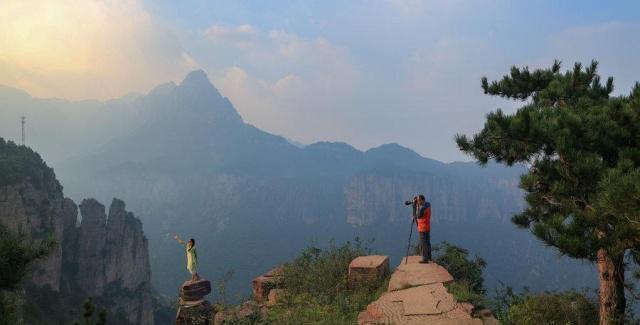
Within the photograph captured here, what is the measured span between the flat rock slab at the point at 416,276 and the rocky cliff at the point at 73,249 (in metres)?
47.7

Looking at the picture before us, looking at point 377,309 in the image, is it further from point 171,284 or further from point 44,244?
point 171,284

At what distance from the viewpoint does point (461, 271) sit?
439 inches

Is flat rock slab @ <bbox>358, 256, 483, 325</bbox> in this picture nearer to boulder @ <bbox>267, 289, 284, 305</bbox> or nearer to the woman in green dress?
boulder @ <bbox>267, 289, 284, 305</bbox>

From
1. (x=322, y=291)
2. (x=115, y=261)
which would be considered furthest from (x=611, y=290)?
(x=115, y=261)

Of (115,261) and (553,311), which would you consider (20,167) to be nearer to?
(115,261)

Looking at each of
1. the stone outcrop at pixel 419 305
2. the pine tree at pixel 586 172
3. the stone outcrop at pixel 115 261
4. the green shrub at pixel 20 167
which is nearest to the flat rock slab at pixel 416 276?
the stone outcrop at pixel 419 305

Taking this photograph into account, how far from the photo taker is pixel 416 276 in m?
9.75

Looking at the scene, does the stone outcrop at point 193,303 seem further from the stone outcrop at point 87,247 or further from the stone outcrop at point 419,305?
the stone outcrop at point 87,247

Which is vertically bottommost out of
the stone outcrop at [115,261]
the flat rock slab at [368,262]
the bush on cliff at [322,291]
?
the stone outcrop at [115,261]

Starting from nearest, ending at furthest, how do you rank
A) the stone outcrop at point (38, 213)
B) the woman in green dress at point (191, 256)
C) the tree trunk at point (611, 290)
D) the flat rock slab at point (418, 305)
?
the flat rock slab at point (418, 305) < the tree trunk at point (611, 290) < the woman in green dress at point (191, 256) < the stone outcrop at point (38, 213)

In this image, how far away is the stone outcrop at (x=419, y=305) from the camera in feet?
24.8

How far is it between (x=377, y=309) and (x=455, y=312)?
142 cm

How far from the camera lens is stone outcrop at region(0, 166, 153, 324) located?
5397 cm

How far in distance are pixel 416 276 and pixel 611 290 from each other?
12.1 feet
